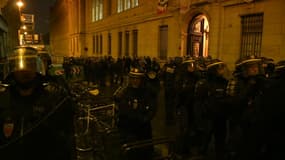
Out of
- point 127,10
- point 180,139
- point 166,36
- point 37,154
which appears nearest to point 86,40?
point 127,10

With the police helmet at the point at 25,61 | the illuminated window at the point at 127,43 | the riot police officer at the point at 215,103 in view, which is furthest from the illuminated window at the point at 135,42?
the police helmet at the point at 25,61

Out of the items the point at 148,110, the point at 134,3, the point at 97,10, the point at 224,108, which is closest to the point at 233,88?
the point at 224,108

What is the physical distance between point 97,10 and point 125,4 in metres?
12.0

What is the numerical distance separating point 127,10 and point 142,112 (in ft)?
75.7

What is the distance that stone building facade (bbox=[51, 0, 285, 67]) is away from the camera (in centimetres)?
1089

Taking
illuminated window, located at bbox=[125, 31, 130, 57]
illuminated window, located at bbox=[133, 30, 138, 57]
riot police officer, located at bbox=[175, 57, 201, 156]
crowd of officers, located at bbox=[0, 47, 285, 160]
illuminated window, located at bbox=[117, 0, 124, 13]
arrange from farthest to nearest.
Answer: illuminated window, located at bbox=[117, 0, 124, 13], illuminated window, located at bbox=[125, 31, 130, 57], illuminated window, located at bbox=[133, 30, 138, 57], riot police officer, located at bbox=[175, 57, 201, 156], crowd of officers, located at bbox=[0, 47, 285, 160]

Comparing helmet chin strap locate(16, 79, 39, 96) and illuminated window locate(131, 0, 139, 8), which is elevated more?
illuminated window locate(131, 0, 139, 8)

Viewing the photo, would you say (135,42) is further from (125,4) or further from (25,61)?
(25,61)

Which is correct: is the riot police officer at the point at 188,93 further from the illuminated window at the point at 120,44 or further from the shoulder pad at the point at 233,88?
the illuminated window at the point at 120,44

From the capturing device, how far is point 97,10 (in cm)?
3778

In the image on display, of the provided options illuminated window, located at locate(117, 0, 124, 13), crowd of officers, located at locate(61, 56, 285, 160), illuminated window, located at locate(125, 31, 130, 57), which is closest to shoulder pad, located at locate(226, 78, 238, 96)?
crowd of officers, located at locate(61, 56, 285, 160)

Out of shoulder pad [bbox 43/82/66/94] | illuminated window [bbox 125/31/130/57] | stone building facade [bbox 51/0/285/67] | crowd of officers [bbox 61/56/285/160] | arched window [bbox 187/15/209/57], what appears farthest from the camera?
illuminated window [bbox 125/31/130/57]

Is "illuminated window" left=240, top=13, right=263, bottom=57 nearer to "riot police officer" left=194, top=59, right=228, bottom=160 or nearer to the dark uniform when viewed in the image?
the dark uniform

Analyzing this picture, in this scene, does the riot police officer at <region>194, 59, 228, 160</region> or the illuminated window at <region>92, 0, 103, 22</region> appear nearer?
the riot police officer at <region>194, 59, 228, 160</region>
